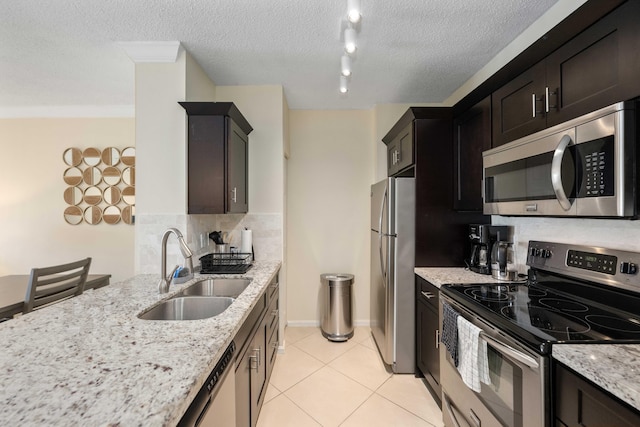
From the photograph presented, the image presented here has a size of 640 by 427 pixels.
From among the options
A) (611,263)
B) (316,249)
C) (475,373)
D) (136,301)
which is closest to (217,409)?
(136,301)

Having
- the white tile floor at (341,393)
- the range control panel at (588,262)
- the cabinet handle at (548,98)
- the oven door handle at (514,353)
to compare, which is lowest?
the white tile floor at (341,393)

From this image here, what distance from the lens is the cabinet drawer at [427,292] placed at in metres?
1.97

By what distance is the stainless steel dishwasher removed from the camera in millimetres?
808

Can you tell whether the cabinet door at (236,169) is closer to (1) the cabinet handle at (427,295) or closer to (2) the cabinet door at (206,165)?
(2) the cabinet door at (206,165)

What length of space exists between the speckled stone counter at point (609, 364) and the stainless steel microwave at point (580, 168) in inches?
19.4

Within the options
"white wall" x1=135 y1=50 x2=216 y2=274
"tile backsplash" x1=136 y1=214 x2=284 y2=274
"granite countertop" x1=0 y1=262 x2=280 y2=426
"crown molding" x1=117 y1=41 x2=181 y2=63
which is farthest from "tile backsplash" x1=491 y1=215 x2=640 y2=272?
"crown molding" x1=117 y1=41 x2=181 y2=63

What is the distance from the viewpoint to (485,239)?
205 centimetres

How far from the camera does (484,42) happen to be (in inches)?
79.8

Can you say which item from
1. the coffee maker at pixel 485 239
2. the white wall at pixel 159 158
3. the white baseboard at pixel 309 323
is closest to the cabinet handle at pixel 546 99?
the coffee maker at pixel 485 239

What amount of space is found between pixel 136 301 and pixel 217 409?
79 centimetres

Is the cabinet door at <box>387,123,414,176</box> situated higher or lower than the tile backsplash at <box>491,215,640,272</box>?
higher

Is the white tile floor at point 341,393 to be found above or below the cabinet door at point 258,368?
below

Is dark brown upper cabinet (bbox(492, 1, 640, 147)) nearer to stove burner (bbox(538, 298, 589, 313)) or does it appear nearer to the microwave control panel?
the microwave control panel

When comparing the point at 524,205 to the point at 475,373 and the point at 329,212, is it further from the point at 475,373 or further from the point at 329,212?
the point at 329,212
